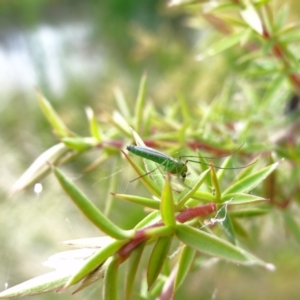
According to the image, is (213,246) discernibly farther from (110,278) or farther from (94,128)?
(94,128)

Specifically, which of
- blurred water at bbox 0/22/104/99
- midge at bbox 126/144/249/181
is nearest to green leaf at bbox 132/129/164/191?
midge at bbox 126/144/249/181

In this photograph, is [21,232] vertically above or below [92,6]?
below

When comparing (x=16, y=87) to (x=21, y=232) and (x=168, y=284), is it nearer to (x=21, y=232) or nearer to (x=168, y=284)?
(x=21, y=232)

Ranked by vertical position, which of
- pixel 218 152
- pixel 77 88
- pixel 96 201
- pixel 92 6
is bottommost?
pixel 96 201

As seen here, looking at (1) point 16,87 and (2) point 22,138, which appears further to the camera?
(1) point 16,87

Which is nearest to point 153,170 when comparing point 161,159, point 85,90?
point 161,159

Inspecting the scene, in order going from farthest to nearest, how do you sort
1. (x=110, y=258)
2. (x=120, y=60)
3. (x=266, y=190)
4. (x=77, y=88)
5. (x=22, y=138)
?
(x=120, y=60) < (x=77, y=88) < (x=22, y=138) < (x=266, y=190) < (x=110, y=258)

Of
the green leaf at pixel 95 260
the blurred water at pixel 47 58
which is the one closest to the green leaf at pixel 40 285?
the green leaf at pixel 95 260

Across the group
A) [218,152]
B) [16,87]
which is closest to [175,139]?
[218,152]
